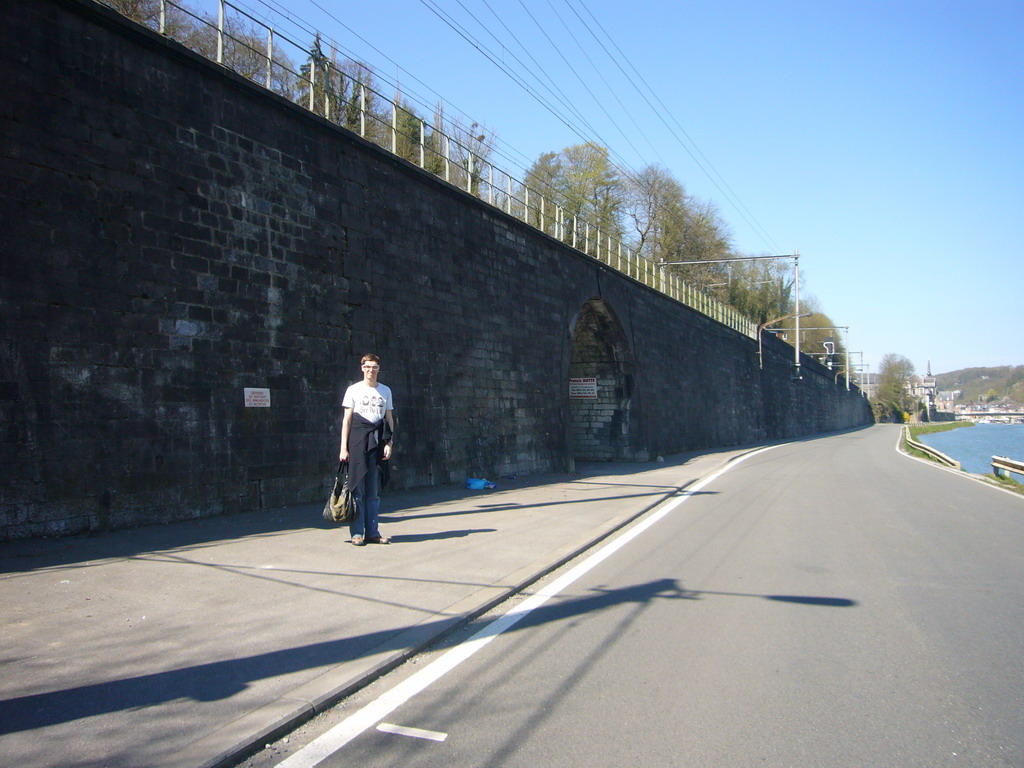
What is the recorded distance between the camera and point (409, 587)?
237 inches

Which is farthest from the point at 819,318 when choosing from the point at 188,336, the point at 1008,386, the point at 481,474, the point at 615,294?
the point at 1008,386

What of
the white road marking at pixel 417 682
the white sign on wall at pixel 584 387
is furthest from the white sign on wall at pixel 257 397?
the white sign on wall at pixel 584 387

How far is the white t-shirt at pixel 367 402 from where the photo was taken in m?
7.54

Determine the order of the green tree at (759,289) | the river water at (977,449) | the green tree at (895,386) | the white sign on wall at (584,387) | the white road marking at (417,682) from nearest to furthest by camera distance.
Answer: the white road marking at (417,682), the white sign on wall at (584,387), the river water at (977,449), the green tree at (759,289), the green tree at (895,386)

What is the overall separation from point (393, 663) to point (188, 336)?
5.83m

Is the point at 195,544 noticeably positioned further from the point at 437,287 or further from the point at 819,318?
the point at 819,318

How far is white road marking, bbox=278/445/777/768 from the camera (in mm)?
3277

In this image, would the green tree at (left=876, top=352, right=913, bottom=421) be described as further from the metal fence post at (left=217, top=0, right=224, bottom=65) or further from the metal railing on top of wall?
the metal fence post at (left=217, top=0, right=224, bottom=65)

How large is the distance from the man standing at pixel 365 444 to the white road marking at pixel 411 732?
407cm

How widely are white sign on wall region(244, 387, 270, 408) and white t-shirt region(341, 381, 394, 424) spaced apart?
2592mm


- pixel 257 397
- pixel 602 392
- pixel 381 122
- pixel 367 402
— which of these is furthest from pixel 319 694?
pixel 602 392

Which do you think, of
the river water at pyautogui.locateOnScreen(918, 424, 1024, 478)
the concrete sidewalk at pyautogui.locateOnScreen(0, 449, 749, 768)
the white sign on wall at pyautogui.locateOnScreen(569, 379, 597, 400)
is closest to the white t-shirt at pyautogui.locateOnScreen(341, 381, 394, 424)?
the concrete sidewalk at pyautogui.locateOnScreen(0, 449, 749, 768)

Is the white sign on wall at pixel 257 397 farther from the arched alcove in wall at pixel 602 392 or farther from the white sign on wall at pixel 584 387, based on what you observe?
the white sign on wall at pixel 584 387

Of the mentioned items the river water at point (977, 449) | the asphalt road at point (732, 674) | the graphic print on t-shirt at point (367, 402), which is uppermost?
the graphic print on t-shirt at point (367, 402)
